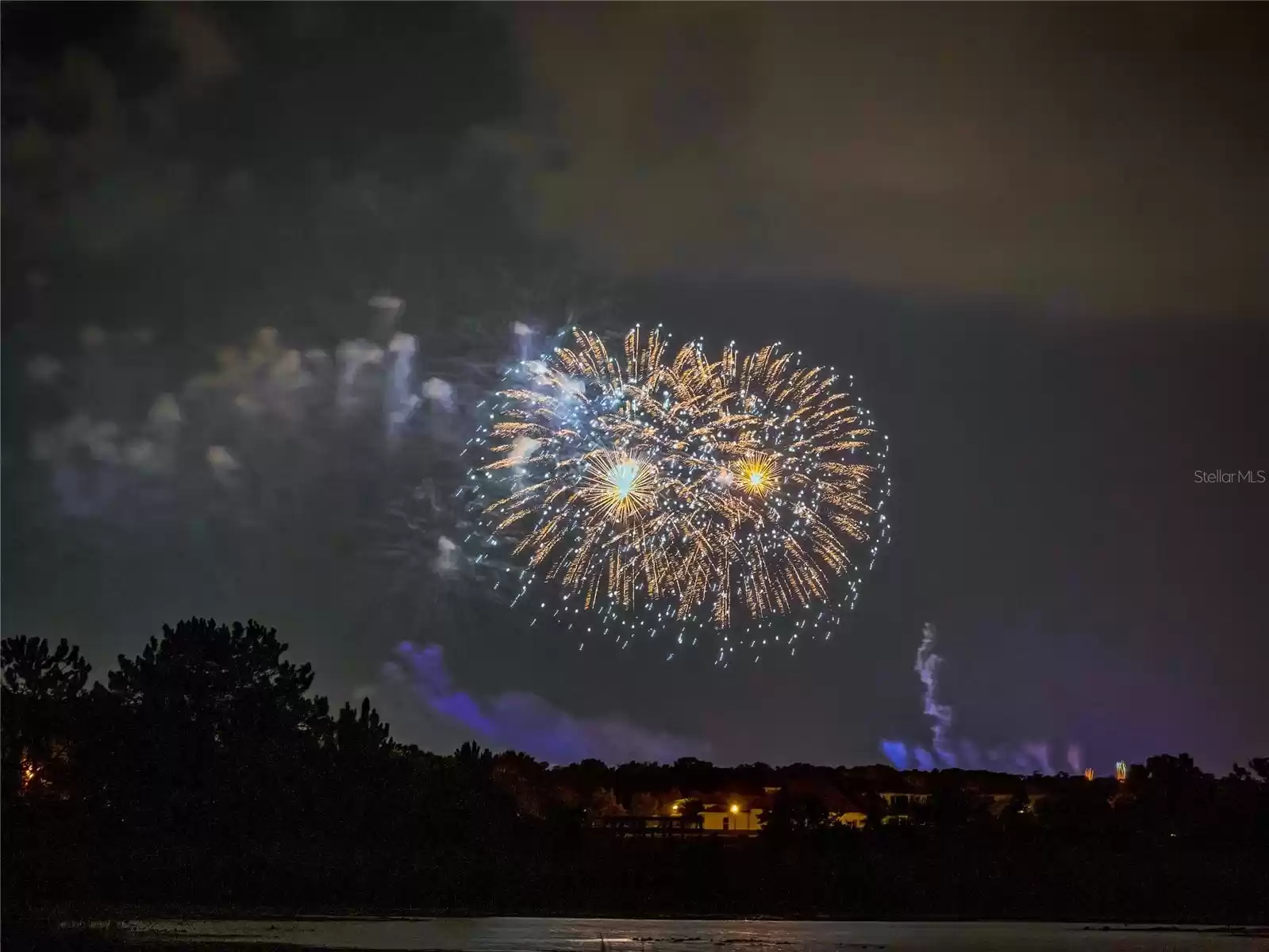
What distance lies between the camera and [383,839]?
67062 mm

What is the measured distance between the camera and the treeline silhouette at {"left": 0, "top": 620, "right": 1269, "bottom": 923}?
60.7 m

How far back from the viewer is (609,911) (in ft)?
190

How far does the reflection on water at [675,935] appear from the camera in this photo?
41750mm

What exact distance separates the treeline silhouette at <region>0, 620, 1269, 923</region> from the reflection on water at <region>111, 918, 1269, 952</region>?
5.72 meters

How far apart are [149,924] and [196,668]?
914 inches

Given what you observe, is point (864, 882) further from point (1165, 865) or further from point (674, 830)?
point (674, 830)

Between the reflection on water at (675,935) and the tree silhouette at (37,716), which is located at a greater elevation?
the tree silhouette at (37,716)

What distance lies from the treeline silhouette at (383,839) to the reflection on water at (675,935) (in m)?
5.72

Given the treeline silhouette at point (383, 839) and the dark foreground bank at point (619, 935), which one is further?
the treeline silhouette at point (383, 839)

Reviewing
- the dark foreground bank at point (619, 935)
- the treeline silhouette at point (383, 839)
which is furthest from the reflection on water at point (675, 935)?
the treeline silhouette at point (383, 839)

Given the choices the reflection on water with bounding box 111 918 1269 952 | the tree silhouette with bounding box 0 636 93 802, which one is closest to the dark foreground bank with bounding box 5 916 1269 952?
the reflection on water with bounding box 111 918 1269 952

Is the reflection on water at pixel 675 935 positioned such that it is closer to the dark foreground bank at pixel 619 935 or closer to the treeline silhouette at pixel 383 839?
the dark foreground bank at pixel 619 935

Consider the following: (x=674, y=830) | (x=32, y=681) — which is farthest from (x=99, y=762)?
(x=674, y=830)

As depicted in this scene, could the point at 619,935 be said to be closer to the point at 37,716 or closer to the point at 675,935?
the point at 675,935
